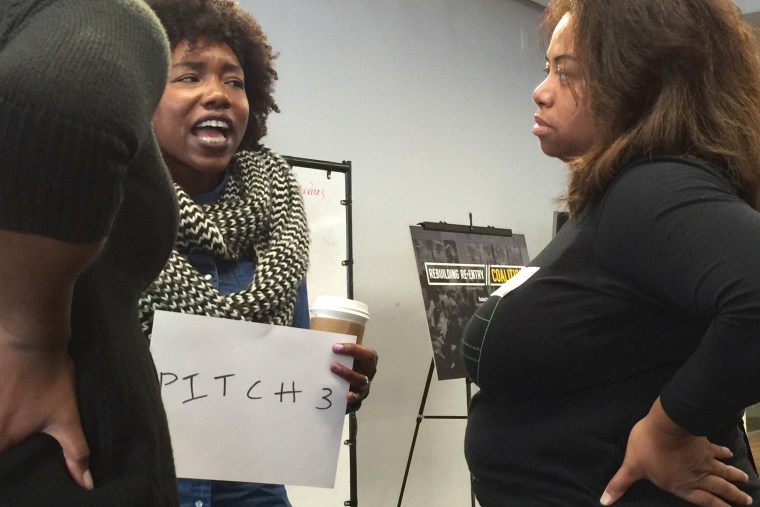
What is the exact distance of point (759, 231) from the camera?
860mm

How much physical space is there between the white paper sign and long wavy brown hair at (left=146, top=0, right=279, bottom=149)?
0.55 m

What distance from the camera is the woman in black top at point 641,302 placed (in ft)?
2.93

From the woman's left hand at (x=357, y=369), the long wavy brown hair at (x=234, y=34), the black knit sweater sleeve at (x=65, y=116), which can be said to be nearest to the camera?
the black knit sweater sleeve at (x=65, y=116)

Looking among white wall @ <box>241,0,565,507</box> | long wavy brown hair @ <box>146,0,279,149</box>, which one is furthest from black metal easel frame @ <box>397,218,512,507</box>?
long wavy brown hair @ <box>146,0,279,149</box>

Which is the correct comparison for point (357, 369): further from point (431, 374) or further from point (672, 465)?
point (431, 374)

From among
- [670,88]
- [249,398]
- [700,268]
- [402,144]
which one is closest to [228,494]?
[249,398]

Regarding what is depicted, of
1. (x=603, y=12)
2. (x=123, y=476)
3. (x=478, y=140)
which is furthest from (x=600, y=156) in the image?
(x=478, y=140)

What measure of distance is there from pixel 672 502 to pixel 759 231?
373 millimetres

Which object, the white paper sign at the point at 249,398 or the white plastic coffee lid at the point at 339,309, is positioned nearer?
the white paper sign at the point at 249,398

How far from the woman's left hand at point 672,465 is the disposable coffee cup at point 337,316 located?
19.8 inches

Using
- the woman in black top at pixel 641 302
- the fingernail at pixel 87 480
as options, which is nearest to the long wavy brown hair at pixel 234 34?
the woman in black top at pixel 641 302

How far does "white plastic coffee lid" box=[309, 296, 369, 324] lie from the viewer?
4.24ft

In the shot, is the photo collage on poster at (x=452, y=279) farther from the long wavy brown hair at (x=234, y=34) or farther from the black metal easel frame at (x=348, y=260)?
Answer: the long wavy brown hair at (x=234, y=34)

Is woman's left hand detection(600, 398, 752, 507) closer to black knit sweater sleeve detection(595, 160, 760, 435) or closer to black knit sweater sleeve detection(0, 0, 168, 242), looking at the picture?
black knit sweater sleeve detection(595, 160, 760, 435)
